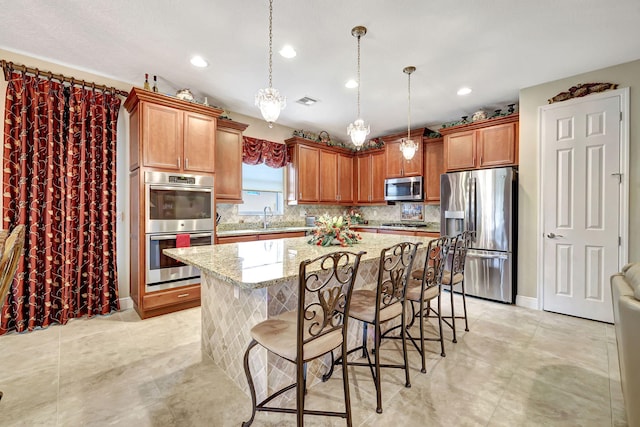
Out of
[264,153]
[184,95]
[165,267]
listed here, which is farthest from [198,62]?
[165,267]

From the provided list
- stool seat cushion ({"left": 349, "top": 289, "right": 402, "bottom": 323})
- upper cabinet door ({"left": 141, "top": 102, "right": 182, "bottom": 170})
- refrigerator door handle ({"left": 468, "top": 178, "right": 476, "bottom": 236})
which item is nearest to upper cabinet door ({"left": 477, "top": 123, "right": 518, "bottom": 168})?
refrigerator door handle ({"left": 468, "top": 178, "right": 476, "bottom": 236})

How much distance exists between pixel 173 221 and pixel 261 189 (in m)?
1.85

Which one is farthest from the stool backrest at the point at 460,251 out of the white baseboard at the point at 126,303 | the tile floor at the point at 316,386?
the white baseboard at the point at 126,303

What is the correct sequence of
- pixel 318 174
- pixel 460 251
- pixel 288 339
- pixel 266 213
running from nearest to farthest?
1. pixel 288 339
2. pixel 460 251
3. pixel 266 213
4. pixel 318 174

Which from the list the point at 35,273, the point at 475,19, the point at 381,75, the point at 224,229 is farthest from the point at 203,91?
the point at 475,19

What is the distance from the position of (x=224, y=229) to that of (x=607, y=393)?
165 inches

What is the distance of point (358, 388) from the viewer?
191 centimetres

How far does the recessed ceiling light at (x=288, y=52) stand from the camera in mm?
2640

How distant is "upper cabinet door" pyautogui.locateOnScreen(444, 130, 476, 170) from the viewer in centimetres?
407

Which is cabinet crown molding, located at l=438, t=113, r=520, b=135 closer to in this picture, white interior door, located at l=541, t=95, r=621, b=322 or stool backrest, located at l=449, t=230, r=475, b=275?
white interior door, located at l=541, t=95, r=621, b=322

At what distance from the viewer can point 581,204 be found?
316 centimetres

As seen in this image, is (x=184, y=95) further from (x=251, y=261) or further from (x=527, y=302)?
(x=527, y=302)

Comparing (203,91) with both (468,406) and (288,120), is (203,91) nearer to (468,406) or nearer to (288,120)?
(288,120)

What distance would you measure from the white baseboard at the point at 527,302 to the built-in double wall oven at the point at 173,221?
3.90 metres
